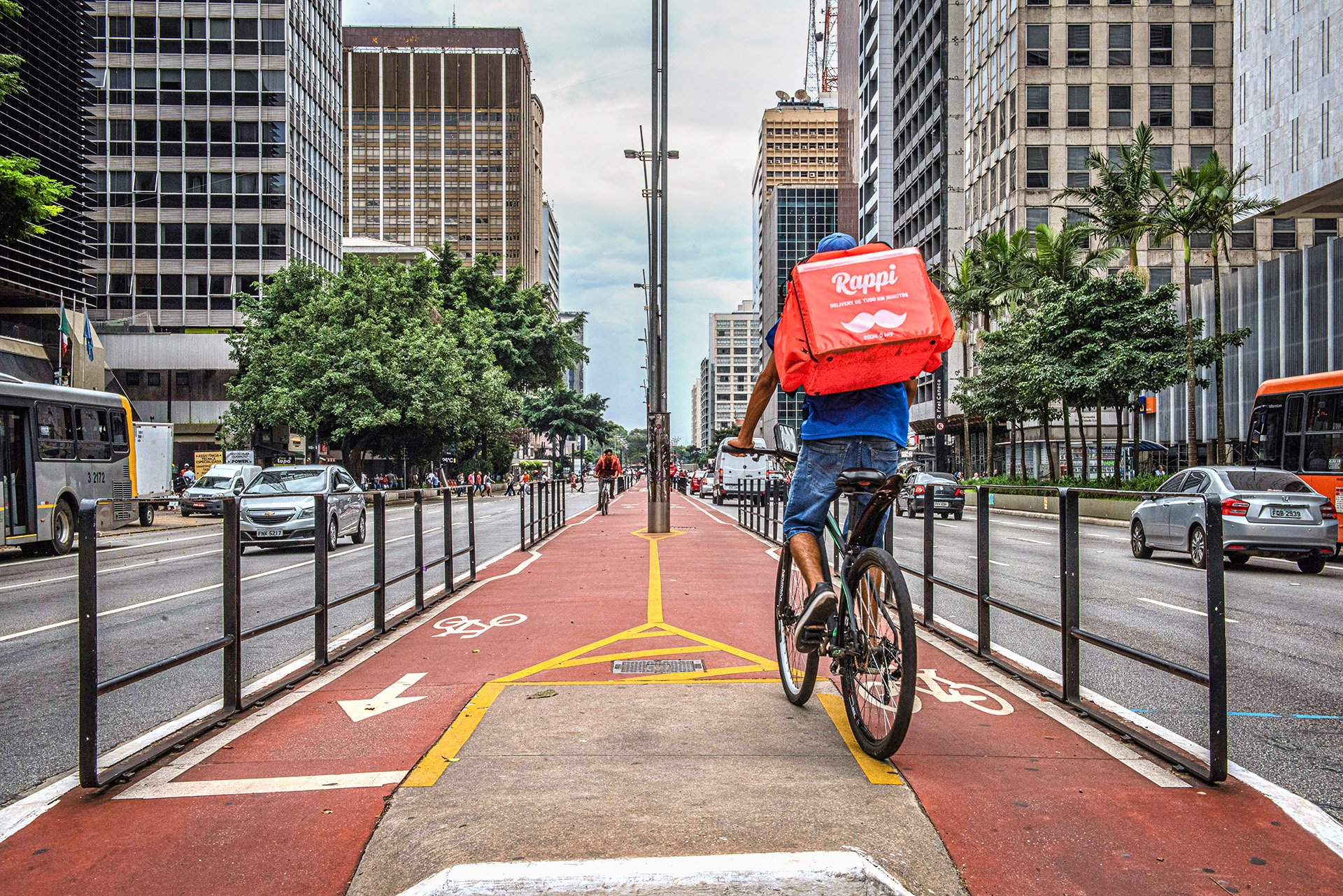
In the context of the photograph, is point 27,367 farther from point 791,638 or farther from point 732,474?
point 791,638

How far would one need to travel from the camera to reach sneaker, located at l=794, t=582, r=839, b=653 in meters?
4.47

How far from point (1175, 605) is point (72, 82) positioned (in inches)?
1727

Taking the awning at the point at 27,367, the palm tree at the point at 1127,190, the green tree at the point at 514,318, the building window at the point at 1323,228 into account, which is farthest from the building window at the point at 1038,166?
the awning at the point at 27,367

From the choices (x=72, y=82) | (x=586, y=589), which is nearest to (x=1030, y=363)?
(x=586, y=589)

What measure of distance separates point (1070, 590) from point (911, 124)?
7778 cm

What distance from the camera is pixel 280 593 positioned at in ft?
20.2

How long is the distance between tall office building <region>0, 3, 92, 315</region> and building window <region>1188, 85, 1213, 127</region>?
53.1 m

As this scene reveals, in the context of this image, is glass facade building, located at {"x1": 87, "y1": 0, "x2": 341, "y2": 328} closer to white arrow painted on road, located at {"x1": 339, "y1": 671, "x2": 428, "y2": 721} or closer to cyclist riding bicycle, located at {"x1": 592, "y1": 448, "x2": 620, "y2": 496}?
cyclist riding bicycle, located at {"x1": 592, "y1": 448, "x2": 620, "y2": 496}

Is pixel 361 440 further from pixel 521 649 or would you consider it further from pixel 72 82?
pixel 521 649

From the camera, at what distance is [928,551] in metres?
7.58

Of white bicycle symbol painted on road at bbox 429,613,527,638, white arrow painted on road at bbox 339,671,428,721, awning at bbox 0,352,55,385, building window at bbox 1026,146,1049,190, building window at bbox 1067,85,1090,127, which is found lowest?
white bicycle symbol painted on road at bbox 429,613,527,638

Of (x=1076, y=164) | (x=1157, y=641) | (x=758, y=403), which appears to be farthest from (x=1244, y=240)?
(x=1157, y=641)

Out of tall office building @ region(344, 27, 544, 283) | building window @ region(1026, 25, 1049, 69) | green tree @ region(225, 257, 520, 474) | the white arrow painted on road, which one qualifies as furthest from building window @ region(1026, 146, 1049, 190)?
tall office building @ region(344, 27, 544, 283)

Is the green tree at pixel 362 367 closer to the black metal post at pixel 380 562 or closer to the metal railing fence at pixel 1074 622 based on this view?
the black metal post at pixel 380 562
